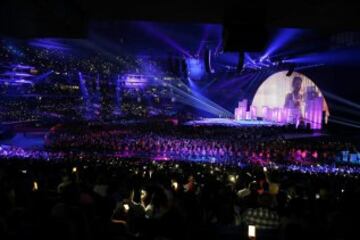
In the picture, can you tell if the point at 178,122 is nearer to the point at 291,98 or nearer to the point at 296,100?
the point at 291,98

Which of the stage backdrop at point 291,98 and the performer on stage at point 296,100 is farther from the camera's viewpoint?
the performer on stage at point 296,100

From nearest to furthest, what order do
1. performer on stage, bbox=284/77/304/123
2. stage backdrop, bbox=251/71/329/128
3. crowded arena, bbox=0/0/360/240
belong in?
crowded arena, bbox=0/0/360/240 < stage backdrop, bbox=251/71/329/128 < performer on stage, bbox=284/77/304/123

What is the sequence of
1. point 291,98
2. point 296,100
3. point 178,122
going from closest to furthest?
point 296,100, point 291,98, point 178,122

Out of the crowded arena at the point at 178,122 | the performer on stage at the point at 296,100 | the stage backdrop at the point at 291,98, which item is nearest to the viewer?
the crowded arena at the point at 178,122

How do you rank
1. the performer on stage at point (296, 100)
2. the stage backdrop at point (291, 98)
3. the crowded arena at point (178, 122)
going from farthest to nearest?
the performer on stage at point (296, 100) → the stage backdrop at point (291, 98) → the crowded arena at point (178, 122)

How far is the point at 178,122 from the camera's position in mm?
27594

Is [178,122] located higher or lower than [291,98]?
lower

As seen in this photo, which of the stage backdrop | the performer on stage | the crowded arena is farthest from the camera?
the performer on stage

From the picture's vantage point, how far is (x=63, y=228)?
3150 mm

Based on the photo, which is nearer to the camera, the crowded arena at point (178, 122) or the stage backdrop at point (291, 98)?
the crowded arena at point (178, 122)

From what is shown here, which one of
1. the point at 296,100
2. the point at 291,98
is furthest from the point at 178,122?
the point at 296,100

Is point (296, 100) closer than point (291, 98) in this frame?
Yes

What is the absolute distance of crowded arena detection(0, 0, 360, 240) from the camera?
4.36 meters

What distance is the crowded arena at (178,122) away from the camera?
4355mm
